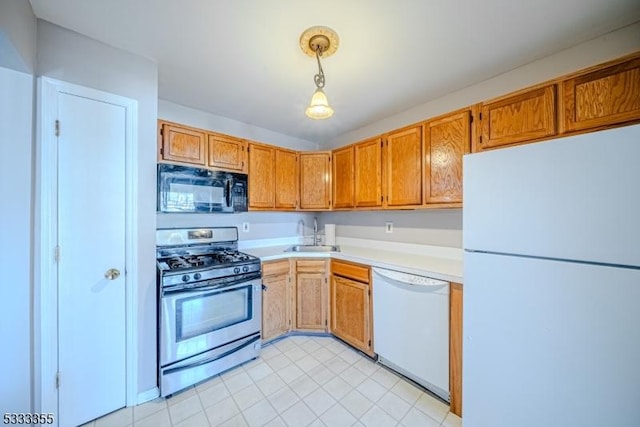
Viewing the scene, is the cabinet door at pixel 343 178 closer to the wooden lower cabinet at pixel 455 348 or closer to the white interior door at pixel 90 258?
the wooden lower cabinet at pixel 455 348

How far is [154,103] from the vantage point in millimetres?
1784

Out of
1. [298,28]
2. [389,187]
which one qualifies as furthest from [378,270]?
[298,28]

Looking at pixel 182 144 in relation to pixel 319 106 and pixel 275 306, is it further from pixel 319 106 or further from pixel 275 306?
pixel 275 306

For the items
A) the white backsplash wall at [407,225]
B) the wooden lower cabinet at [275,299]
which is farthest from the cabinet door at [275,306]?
the white backsplash wall at [407,225]

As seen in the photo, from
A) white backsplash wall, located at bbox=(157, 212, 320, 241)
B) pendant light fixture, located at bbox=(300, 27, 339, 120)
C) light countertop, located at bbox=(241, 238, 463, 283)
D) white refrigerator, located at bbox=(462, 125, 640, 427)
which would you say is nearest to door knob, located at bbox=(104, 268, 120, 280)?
white backsplash wall, located at bbox=(157, 212, 320, 241)

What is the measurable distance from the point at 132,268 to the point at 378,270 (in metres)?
1.92

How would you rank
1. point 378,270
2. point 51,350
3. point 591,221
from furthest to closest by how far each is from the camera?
1. point 378,270
2. point 51,350
3. point 591,221

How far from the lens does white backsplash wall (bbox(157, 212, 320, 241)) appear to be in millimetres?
2393

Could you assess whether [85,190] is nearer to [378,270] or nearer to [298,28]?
[298,28]

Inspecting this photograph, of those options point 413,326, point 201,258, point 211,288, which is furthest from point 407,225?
point 201,258

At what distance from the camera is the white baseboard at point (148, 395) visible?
1.70 metres

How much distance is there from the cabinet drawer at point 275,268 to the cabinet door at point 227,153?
41.0 inches

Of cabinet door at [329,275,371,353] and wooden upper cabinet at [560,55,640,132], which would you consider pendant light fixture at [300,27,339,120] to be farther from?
cabinet door at [329,275,371,353]

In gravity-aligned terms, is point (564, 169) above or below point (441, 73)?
below
